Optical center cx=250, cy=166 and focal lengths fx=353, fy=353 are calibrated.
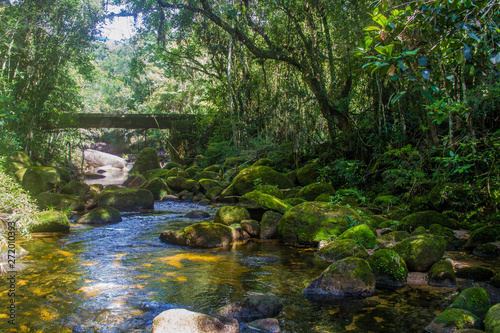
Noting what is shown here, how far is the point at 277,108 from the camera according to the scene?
14742mm

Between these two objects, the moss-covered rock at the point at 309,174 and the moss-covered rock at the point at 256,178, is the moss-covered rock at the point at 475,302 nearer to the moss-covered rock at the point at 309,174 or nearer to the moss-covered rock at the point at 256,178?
the moss-covered rock at the point at 256,178

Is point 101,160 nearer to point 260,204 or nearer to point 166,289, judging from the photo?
point 260,204

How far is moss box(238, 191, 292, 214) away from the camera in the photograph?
7.50m

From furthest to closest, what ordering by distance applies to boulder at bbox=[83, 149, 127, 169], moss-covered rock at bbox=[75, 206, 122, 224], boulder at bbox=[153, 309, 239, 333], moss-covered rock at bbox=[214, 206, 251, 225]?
boulder at bbox=[83, 149, 127, 169] < moss-covered rock at bbox=[75, 206, 122, 224] < moss-covered rock at bbox=[214, 206, 251, 225] < boulder at bbox=[153, 309, 239, 333]

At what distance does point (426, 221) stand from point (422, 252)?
2040mm

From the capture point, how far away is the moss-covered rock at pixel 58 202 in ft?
29.1

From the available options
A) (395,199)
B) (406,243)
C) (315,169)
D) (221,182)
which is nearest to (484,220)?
(395,199)

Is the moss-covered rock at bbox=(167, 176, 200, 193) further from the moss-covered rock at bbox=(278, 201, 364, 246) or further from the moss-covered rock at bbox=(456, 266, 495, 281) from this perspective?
the moss-covered rock at bbox=(456, 266, 495, 281)

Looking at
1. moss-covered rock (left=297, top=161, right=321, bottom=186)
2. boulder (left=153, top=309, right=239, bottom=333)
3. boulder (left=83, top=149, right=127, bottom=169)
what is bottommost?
boulder (left=153, top=309, right=239, bottom=333)

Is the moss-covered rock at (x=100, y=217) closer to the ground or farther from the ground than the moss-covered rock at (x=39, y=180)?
closer to the ground

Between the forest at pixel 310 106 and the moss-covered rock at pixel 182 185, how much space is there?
0.08 m

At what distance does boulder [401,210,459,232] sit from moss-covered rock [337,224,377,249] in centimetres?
125

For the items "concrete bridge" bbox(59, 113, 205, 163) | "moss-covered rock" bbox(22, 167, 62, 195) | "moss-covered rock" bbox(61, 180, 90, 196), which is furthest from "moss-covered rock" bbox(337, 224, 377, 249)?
"concrete bridge" bbox(59, 113, 205, 163)

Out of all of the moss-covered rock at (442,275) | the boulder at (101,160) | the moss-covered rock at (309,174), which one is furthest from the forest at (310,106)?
the boulder at (101,160)
